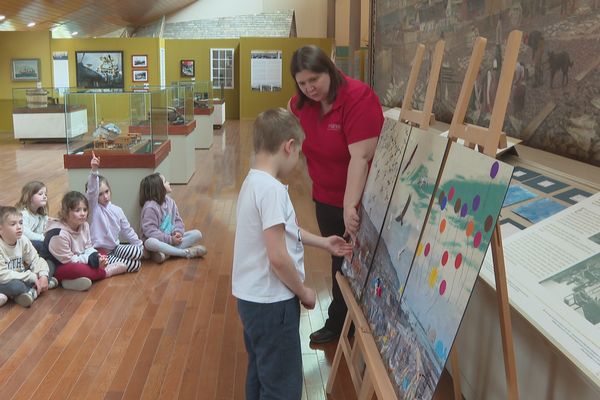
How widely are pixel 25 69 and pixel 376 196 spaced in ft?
57.3

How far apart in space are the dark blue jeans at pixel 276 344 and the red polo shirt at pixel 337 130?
105cm

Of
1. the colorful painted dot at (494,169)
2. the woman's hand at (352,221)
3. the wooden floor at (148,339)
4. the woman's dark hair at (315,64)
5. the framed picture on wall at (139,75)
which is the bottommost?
the wooden floor at (148,339)

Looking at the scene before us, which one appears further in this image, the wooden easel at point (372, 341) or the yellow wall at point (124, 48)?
the yellow wall at point (124, 48)

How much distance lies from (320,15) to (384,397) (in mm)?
21577

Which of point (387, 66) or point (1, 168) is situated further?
point (1, 168)

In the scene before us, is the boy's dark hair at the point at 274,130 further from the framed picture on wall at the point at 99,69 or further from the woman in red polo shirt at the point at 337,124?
the framed picture on wall at the point at 99,69

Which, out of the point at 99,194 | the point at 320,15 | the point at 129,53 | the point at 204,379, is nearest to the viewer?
the point at 204,379

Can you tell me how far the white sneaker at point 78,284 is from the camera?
4520mm

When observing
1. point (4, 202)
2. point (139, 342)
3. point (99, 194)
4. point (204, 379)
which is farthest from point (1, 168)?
point (204, 379)

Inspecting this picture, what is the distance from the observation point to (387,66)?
8383 mm

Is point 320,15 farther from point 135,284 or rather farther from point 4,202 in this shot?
point 135,284

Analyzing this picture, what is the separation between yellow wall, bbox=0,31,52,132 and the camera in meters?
16.9

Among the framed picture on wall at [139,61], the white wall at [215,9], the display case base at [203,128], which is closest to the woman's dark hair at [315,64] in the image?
the display case base at [203,128]

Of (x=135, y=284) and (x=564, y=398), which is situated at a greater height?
(x=564, y=398)
